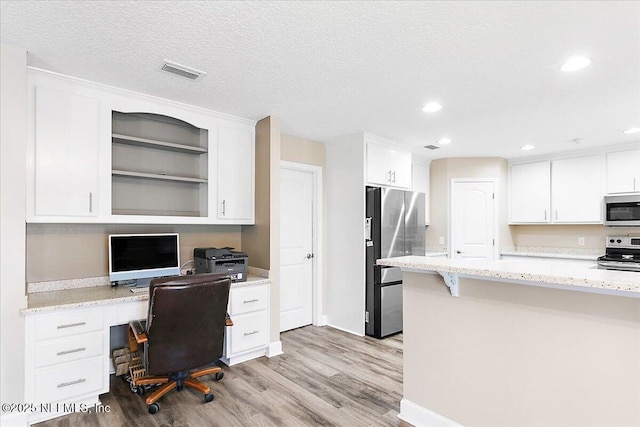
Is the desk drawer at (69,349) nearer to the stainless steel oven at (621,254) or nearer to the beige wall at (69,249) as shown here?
the beige wall at (69,249)

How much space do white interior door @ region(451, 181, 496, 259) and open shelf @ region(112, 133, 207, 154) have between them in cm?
406

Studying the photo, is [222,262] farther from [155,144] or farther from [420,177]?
[420,177]

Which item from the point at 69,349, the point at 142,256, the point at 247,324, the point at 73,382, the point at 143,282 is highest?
the point at 142,256

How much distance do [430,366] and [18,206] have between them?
9.62 feet

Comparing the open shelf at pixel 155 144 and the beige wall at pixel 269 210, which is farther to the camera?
the beige wall at pixel 269 210

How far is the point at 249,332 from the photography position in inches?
128

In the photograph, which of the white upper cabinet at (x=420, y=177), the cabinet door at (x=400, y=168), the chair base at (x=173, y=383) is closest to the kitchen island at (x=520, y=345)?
the chair base at (x=173, y=383)

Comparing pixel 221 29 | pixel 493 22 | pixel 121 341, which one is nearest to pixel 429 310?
pixel 493 22

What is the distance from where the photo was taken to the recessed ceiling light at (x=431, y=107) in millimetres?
3162

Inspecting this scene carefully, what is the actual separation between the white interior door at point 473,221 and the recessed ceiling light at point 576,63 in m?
3.22

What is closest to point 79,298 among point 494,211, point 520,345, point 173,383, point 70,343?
point 70,343

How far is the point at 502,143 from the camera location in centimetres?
459

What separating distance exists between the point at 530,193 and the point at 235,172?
4.61 meters

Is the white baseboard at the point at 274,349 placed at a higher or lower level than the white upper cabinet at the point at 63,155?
lower
